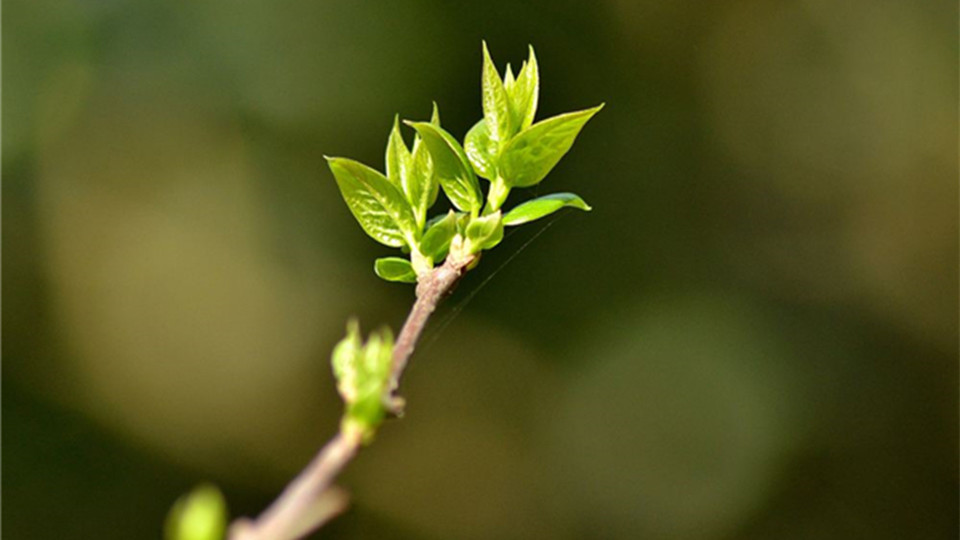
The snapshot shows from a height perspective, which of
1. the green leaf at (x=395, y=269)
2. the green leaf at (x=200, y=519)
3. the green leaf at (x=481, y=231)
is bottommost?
the green leaf at (x=395, y=269)

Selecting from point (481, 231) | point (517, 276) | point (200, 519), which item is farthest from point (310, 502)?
point (517, 276)

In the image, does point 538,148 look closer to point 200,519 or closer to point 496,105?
point 496,105

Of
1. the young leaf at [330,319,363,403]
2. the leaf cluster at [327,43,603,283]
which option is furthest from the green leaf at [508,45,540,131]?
the young leaf at [330,319,363,403]

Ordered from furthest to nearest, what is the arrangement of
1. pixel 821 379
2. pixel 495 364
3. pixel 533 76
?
pixel 821 379 → pixel 495 364 → pixel 533 76

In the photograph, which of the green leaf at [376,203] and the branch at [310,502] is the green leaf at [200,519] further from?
the green leaf at [376,203]

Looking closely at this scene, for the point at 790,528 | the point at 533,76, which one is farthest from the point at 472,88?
the point at 533,76

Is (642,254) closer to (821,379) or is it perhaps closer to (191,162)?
(821,379)

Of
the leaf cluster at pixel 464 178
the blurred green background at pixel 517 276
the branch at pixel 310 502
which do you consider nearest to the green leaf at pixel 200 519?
the branch at pixel 310 502
